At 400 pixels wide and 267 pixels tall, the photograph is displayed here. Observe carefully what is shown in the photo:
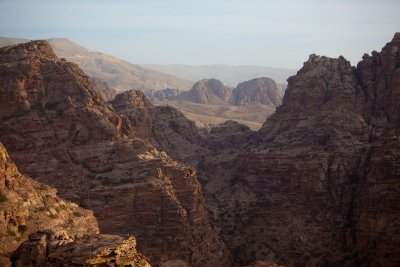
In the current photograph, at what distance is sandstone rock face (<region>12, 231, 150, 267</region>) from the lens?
3145 cm

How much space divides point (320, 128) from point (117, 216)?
113 ft

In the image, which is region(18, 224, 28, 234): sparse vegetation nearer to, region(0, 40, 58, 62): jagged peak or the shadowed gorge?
the shadowed gorge

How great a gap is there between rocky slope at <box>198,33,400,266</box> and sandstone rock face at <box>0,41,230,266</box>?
8.76 meters

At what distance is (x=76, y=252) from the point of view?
3181cm

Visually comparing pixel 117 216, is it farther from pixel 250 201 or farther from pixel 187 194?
pixel 250 201

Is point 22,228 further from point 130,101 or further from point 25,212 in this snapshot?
point 130,101

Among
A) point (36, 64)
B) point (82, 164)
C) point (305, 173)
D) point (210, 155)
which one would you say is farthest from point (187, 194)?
point (210, 155)

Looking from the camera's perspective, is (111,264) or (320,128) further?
(320,128)

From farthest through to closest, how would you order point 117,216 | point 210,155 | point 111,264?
1. point 210,155
2. point 117,216
3. point 111,264

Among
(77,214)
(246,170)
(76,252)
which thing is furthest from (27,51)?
(76,252)

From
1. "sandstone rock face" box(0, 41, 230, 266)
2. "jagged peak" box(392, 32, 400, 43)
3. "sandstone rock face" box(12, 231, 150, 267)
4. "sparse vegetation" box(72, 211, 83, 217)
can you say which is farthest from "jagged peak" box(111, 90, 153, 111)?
"sandstone rock face" box(12, 231, 150, 267)

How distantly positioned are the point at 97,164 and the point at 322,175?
29.3 metres

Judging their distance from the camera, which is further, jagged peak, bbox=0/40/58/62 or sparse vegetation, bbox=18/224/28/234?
jagged peak, bbox=0/40/58/62

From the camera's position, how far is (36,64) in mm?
71188
